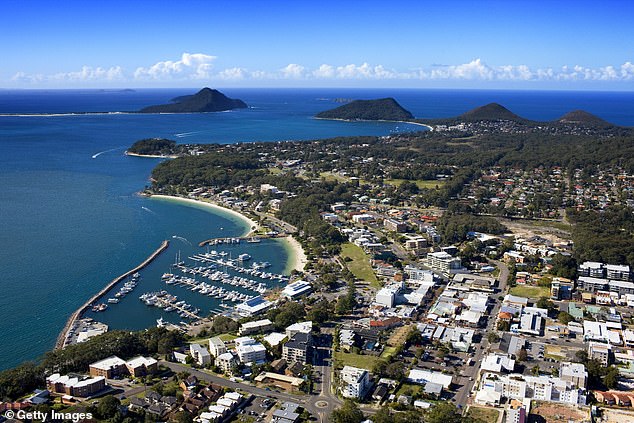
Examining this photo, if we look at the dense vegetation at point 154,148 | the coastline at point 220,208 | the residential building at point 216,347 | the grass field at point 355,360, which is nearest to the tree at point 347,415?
the grass field at point 355,360

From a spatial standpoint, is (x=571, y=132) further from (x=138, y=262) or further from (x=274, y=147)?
(x=138, y=262)

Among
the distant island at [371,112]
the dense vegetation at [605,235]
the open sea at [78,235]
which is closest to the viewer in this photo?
the open sea at [78,235]

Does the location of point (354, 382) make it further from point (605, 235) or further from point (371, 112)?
point (371, 112)

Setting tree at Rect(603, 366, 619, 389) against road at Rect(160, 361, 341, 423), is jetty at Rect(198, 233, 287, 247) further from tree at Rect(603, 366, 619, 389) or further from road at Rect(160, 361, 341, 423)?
tree at Rect(603, 366, 619, 389)

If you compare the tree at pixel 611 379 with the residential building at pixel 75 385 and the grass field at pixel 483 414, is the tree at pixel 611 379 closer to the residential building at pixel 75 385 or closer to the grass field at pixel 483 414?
the grass field at pixel 483 414

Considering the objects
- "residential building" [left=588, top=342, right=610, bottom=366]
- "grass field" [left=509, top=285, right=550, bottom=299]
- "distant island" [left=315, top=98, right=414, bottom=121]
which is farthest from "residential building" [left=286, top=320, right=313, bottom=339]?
"distant island" [left=315, top=98, right=414, bottom=121]

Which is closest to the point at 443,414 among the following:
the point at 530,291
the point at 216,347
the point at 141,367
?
the point at 216,347
